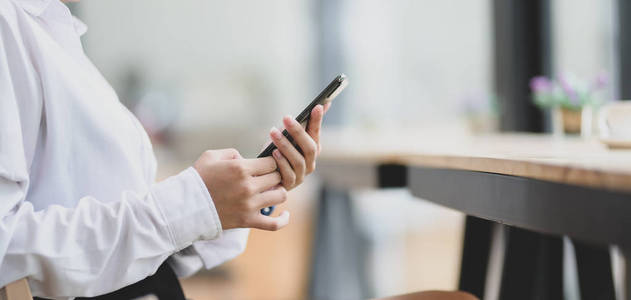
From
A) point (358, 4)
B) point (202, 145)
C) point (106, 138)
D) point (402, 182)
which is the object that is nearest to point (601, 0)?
point (402, 182)

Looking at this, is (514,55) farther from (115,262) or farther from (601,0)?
(115,262)

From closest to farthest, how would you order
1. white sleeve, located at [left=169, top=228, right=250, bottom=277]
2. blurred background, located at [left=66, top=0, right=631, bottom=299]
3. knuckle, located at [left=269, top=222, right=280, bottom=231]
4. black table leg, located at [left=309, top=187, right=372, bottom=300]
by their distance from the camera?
1. knuckle, located at [left=269, top=222, right=280, bottom=231]
2. white sleeve, located at [left=169, top=228, right=250, bottom=277]
3. black table leg, located at [left=309, top=187, right=372, bottom=300]
4. blurred background, located at [left=66, top=0, right=631, bottom=299]

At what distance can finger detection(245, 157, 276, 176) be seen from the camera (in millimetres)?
845

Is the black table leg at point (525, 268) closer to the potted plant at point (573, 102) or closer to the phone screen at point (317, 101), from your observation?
the phone screen at point (317, 101)

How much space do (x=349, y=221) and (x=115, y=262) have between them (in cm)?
215

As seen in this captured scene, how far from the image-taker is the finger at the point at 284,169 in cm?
89

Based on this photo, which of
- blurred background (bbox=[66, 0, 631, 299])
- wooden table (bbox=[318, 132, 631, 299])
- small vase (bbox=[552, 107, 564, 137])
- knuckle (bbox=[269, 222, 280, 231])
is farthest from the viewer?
blurred background (bbox=[66, 0, 631, 299])

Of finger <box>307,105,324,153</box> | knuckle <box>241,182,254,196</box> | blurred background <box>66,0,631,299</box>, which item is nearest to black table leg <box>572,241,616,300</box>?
finger <box>307,105,324,153</box>

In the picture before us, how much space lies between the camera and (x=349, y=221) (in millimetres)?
2924

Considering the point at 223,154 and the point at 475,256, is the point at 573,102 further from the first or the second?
the point at 223,154

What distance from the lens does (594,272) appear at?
1.22 m

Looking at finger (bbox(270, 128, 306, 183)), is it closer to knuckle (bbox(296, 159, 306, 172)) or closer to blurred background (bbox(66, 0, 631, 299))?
knuckle (bbox(296, 159, 306, 172))

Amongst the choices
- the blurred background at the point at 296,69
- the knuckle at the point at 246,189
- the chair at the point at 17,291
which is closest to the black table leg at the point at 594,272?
the knuckle at the point at 246,189

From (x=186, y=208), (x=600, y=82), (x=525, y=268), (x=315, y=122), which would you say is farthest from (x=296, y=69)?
(x=186, y=208)
